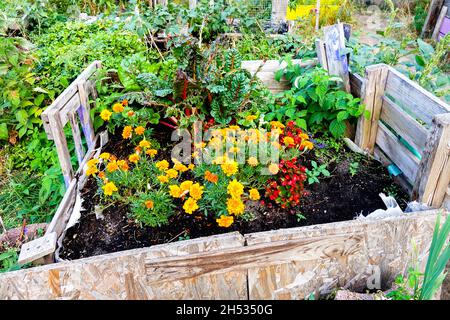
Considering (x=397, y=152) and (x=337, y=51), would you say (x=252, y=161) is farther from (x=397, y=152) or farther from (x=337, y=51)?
(x=337, y=51)

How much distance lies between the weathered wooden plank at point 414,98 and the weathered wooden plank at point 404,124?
0.05m

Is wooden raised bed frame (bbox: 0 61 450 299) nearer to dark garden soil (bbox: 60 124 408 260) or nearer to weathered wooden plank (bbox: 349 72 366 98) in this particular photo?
dark garden soil (bbox: 60 124 408 260)

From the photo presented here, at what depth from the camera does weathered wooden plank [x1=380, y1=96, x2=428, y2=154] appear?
91.8 inches

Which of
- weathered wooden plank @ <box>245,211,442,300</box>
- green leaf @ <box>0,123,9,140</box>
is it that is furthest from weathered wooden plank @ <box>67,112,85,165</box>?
weathered wooden plank @ <box>245,211,442,300</box>

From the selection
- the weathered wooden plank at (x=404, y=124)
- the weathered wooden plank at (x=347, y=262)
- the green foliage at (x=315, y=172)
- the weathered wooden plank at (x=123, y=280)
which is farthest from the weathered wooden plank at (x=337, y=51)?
the weathered wooden plank at (x=123, y=280)

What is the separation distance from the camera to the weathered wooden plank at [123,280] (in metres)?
1.71

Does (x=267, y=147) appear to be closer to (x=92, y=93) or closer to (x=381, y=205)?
(x=381, y=205)

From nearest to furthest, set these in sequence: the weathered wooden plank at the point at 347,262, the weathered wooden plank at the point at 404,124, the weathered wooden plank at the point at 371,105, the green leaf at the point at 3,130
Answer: the weathered wooden plank at the point at 347,262, the weathered wooden plank at the point at 404,124, the weathered wooden plank at the point at 371,105, the green leaf at the point at 3,130

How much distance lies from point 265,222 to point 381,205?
0.82 metres

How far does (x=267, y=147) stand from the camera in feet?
7.72

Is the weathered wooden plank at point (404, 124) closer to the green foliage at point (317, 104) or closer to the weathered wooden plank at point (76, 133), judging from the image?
the green foliage at point (317, 104)

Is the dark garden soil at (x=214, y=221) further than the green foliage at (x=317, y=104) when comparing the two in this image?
No
